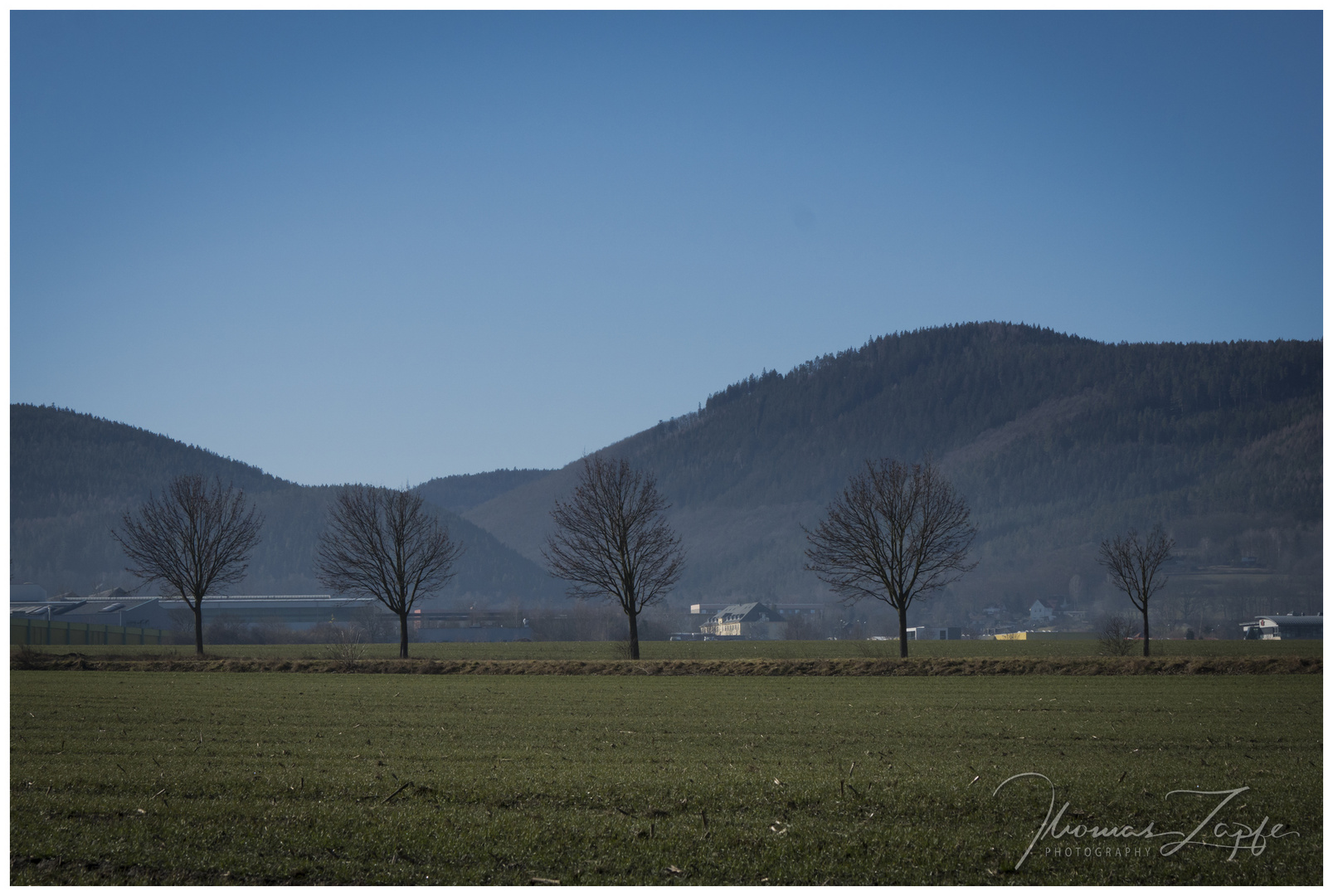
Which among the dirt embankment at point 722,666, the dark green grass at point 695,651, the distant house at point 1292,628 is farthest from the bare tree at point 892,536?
the distant house at point 1292,628

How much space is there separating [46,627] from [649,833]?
87309 mm

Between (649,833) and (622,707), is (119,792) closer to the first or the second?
(649,833)

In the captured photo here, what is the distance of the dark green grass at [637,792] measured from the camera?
11.1 meters

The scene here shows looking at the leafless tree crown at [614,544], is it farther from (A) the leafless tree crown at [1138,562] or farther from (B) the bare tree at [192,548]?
(A) the leafless tree crown at [1138,562]

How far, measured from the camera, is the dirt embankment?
39.8m

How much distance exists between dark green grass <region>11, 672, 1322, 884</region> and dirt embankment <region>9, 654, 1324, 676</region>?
1642 centimetres

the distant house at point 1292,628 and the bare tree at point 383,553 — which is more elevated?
the bare tree at point 383,553

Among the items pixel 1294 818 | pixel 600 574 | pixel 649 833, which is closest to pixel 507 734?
pixel 649 833

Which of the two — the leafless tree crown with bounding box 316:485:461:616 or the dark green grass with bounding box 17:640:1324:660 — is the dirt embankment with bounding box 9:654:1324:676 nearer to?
the dark green grass with bounding box 17:640:1324:660

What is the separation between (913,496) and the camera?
184 ft

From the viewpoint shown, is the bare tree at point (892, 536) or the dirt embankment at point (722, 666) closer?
the dirt embankment at point (722, 666)

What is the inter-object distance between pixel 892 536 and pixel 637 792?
43.3 metres

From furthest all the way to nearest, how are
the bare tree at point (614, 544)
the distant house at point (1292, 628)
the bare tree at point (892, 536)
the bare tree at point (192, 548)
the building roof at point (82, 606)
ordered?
the building roof at point (82, 606)
the distant house at point (1292, 628)
the bare tree at point (192, 548)
the bare tree at point (614, 544)
the bare tree at point (892, 536)

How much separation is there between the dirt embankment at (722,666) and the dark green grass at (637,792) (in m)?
16.4
